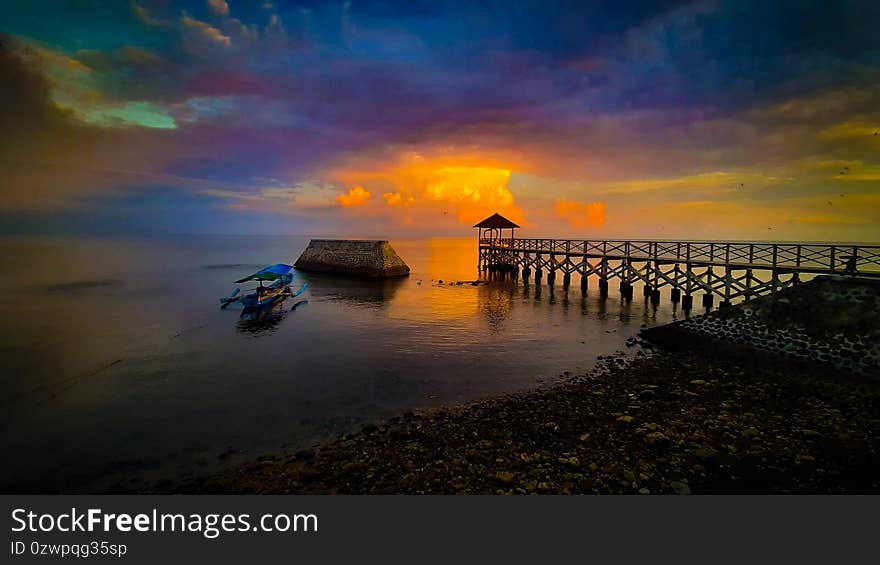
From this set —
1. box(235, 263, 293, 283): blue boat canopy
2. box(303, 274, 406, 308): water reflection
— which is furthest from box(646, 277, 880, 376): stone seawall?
box(235, 263, 293, 283): blue boat canopy

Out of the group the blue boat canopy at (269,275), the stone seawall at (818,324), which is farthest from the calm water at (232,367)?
the stone seawall at (818,324)

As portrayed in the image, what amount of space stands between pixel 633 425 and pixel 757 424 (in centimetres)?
277

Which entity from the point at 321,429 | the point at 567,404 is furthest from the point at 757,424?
the point at 321,429

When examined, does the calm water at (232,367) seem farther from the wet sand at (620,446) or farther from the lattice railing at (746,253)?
the lattice railing at (746,253)

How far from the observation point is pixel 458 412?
10.9 m

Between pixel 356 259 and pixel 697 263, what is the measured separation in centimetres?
3566

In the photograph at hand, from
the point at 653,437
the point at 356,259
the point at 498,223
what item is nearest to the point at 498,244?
the point at 498,223

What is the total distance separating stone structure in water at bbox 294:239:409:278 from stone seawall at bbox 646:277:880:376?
36.2 metres

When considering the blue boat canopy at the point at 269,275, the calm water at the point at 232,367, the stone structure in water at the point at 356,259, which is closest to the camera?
the calm water at the point at 232,367

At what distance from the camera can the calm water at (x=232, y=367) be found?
944 cm

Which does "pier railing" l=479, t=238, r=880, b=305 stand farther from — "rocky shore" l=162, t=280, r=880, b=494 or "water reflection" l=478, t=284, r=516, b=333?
"rocky shore" l=162, t=280, r=880, b=494

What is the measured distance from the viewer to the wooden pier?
20.1 metres

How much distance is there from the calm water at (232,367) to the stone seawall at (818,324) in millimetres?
4970

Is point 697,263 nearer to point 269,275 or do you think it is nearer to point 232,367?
point 232,367
